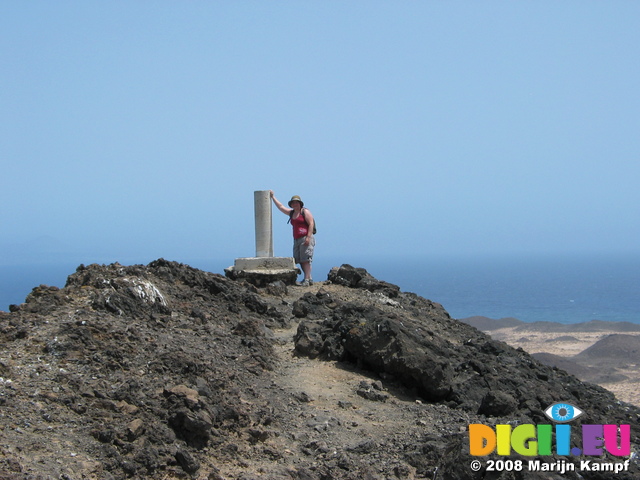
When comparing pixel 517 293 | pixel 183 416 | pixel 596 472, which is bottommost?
pixel 517 293

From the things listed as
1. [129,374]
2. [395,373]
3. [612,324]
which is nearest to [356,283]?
[395,373]

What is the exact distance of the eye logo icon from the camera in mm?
10891

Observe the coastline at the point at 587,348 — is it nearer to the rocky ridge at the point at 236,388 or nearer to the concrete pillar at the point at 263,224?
the concrete pillar at the point at 263,224

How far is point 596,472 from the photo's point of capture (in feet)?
29.7

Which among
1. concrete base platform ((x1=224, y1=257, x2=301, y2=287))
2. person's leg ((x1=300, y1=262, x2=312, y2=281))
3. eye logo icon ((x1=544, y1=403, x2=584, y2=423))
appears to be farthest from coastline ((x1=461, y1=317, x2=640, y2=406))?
eye logo icon ((x1=544, y1=403, x2=584, y2=423))

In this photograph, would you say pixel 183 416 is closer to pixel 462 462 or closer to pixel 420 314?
pixel 462 462

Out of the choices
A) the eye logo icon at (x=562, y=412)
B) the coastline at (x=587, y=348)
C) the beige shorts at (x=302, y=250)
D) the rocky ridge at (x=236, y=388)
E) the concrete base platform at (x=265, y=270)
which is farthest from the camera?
the coastline at (x=587, y=348)

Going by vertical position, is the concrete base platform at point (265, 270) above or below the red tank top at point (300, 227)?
below

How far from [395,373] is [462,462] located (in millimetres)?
2846

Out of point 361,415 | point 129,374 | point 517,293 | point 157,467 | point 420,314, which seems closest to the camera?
point 157,467

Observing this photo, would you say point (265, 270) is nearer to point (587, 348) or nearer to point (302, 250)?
point (302, 250)

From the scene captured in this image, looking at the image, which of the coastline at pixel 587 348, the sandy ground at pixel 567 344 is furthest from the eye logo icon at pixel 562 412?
the sandy ground at pixel 567 344

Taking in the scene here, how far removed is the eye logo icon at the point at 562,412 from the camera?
10.9 m

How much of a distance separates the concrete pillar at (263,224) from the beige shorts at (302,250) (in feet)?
1.86
